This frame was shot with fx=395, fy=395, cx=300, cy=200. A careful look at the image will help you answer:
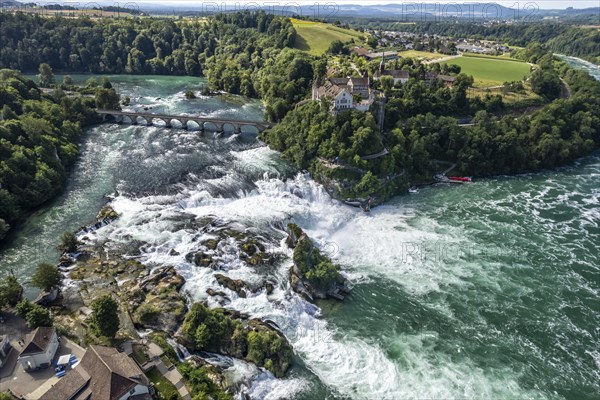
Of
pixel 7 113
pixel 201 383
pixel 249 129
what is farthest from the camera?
pixel 249 129

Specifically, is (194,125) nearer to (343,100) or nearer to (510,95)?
(343,100)

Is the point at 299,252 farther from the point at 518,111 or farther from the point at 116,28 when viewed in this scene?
the point at 116,28

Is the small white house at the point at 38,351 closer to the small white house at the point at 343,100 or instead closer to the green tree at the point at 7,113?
the green tree at the point at 7,113

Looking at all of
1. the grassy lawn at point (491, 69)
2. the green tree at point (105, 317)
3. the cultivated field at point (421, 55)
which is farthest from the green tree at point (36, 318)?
the cultivated field at point (421, 55)

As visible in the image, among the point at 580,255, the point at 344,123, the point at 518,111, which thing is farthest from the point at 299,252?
the point at 518,111

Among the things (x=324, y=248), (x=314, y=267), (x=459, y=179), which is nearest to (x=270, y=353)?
(x=314, y=267)

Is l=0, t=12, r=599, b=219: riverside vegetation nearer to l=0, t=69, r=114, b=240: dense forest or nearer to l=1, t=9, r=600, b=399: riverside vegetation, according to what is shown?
l=1, t=9, r=600, b=399: riverside vegetation
